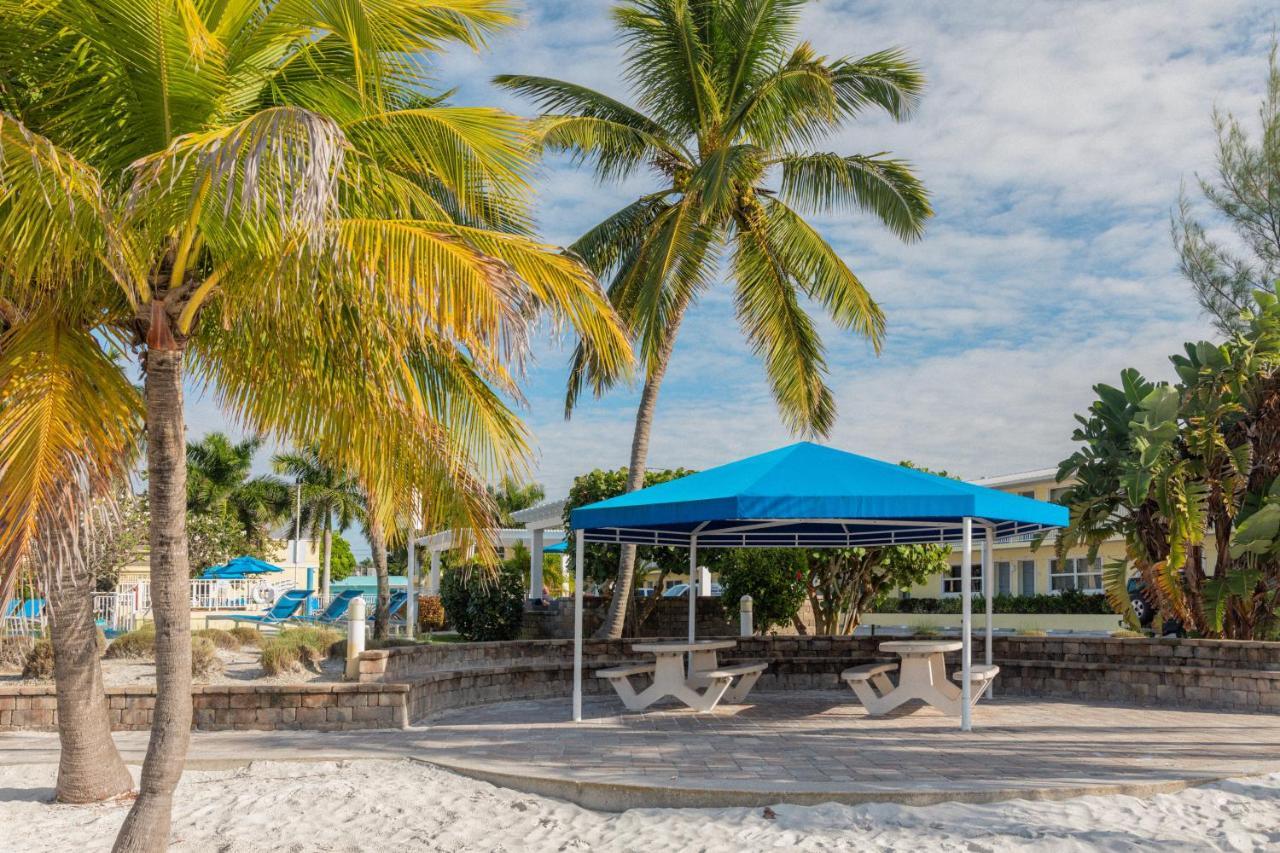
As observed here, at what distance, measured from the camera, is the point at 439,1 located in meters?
6.36

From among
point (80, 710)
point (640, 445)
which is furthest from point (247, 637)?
point (80, 710)

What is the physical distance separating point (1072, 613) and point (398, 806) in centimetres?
2787

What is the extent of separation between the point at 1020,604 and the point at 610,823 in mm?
29060

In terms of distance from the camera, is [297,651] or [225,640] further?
[225,640]

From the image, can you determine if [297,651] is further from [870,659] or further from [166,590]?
[166,590]

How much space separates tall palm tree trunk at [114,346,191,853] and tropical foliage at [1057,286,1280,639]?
10.8 m

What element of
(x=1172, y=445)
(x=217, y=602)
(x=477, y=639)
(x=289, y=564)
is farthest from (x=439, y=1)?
(x=289, y=564)

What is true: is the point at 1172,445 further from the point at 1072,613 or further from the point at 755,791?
the point at 1072,613

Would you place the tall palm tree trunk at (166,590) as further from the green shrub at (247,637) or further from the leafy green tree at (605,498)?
the green shrub at (247,637)

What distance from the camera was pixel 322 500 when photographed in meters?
49.0

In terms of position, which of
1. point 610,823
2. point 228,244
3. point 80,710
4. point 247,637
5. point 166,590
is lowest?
point 247,637

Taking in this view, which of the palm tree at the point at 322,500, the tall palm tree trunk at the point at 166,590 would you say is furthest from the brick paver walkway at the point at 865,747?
the palm tree at the point at 322,500

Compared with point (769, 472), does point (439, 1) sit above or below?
above

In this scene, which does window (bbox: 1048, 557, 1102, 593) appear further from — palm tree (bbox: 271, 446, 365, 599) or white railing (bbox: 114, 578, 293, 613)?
white railing (bbox: 114, 578, 293, 613)
